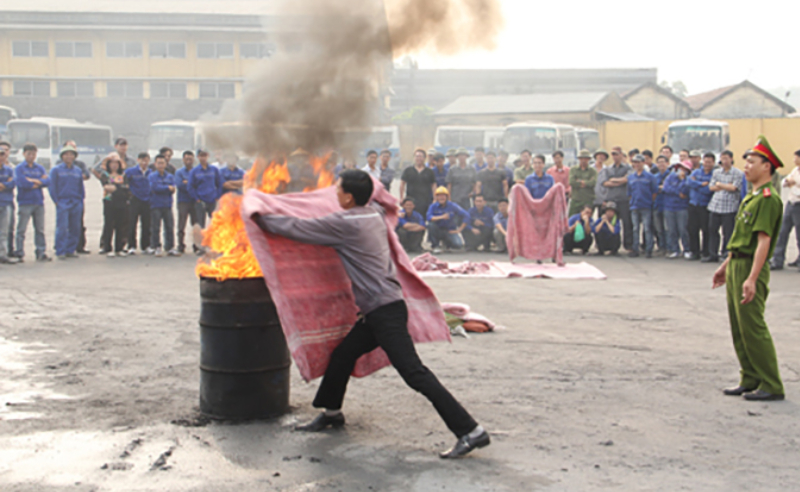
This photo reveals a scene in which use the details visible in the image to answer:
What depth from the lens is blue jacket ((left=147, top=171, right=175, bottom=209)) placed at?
13961 millimetres

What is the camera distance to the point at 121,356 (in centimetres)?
686

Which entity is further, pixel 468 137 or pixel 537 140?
pixel 468 137

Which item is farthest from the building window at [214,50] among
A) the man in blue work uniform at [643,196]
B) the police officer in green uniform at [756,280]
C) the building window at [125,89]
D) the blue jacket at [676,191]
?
the police officer in green uniform at [756,280]

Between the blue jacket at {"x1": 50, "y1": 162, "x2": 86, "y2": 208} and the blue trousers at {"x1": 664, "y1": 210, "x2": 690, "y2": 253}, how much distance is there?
10309 mm

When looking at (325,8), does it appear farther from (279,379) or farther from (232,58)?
(232,58)

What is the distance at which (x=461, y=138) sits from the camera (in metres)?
37.1

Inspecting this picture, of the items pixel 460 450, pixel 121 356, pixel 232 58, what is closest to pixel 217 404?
pixel 460 450

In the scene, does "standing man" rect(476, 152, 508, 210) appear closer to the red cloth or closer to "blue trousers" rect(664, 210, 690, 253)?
the red cloth

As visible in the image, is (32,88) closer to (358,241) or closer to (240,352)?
(240,352)

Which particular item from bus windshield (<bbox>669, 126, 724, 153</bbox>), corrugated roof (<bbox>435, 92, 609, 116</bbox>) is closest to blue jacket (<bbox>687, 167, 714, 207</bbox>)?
bus windshield (<bbox>669, 126, 724, 153</bbox>)

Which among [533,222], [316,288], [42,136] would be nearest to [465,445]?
[316,288]

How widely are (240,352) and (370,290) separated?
1019 millimetres

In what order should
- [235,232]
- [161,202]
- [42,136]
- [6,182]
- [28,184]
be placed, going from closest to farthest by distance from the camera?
1. [235,232]
2. [6,182]
3. [28,184]
4. [161,202]
5. [42,136]

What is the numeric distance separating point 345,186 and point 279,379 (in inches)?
56.5
